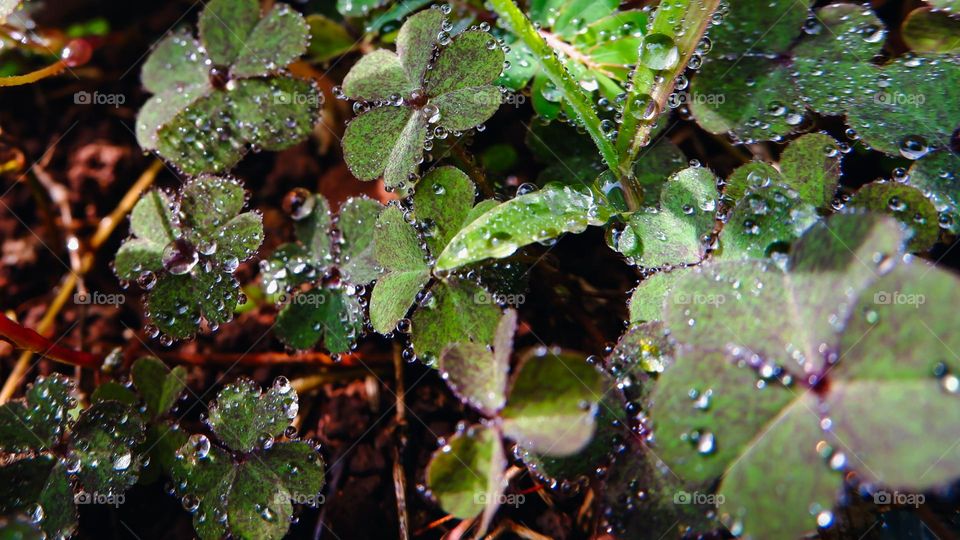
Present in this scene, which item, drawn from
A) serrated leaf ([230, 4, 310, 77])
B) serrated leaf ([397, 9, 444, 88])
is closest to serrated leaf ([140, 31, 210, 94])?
serrated leaf ([230, 4, 310, 77])

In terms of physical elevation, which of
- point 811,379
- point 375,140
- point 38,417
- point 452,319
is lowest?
point 38,417

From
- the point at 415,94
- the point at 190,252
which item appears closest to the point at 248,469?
the point at 190,252

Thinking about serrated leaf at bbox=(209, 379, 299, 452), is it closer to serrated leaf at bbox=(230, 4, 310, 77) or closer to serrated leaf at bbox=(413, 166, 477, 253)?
serrated leaf at bbox=(413, 166, 477, 253)

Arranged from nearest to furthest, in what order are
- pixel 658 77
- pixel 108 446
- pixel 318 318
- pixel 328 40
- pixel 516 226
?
pixel 516 226 → pixel 658 77 → pixel 108 446 → pixel 318 318 → pixel 328 40

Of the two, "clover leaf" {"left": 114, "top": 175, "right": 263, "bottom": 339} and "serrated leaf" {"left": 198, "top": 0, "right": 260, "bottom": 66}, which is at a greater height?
Result: "serrated leaf" {"left": 198, "top": 0, "right": 260, "bottom": 66}

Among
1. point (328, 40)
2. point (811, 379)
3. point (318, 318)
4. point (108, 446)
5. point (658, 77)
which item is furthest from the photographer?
point (328, 40)

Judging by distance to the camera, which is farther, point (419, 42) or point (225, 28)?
point (225, 28)

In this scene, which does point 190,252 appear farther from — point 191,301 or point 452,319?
point 452,319

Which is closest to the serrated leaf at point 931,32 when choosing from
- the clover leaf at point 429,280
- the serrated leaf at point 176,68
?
the clover leaf at point 429,280
